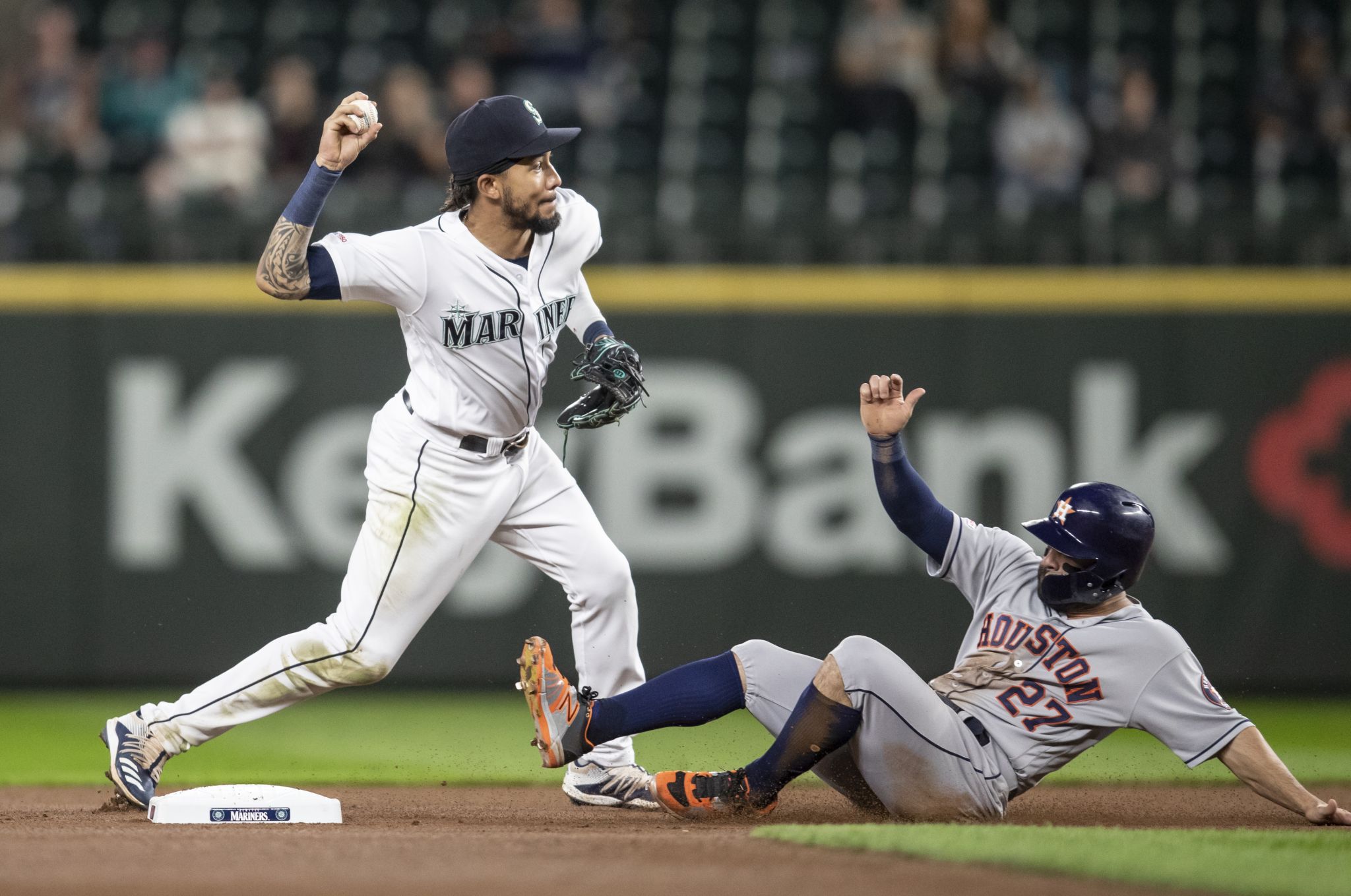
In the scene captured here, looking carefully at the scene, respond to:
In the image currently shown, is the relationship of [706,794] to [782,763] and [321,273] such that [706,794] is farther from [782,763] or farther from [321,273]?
[321,273]

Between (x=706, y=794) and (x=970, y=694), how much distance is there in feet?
2.52

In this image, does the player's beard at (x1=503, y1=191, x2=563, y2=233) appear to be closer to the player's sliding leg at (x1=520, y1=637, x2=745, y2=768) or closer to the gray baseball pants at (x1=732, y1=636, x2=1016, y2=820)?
the player's sliding leg at (x1=520, y1=637, x2=745, y2=768)

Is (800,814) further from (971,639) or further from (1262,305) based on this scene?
(1262,305)

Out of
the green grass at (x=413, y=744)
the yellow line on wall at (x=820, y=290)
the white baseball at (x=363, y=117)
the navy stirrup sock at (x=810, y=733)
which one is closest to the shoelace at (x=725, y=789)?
the navy stirrup sock at (x=810, y=733)

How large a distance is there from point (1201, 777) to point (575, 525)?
2693 millimetres

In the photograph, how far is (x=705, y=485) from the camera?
8.44 meters

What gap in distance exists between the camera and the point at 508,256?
16.0 ft

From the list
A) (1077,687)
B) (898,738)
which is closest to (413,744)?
(898,738)

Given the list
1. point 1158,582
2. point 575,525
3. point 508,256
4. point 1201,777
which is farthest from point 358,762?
point 1158,582

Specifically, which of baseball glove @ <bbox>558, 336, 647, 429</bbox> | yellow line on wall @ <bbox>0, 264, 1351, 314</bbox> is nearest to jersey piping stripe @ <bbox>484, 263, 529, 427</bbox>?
baseball glove @ <bbox>558, 336, 647, 429</bbox>

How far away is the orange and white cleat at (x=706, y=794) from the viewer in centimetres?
452

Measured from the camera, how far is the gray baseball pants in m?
4.27

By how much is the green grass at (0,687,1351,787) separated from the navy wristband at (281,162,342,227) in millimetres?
2266

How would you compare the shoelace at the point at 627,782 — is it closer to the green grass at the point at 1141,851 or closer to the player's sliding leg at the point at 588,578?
the player's sliding leg at the point at 588,578
